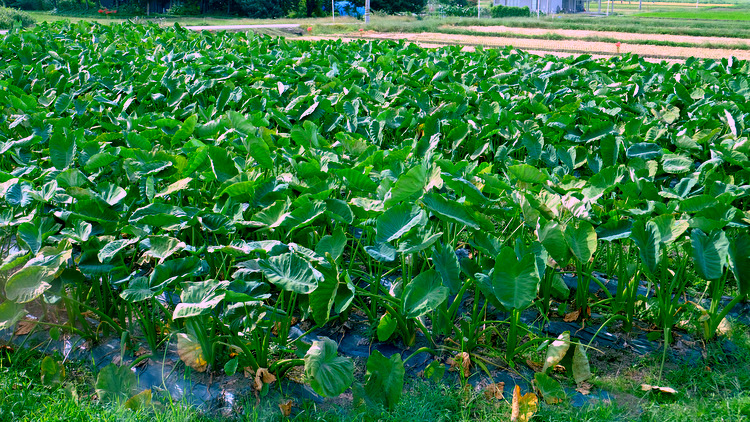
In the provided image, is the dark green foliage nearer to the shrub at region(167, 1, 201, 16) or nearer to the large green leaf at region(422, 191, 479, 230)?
the shrub at region(167, 1, 201, 16)

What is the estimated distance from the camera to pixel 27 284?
1730mm

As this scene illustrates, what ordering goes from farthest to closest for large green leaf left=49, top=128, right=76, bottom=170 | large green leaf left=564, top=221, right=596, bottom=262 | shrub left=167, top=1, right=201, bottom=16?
shrub left=167, top=1, right=201, bottom=16
large green leaf left=49, top=128, right=76, bottom=170
large green leaf left=564, top=221, right=596, bottom=262

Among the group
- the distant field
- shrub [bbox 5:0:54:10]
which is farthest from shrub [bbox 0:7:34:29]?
the distant field

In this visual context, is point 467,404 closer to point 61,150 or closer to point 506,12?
point 61,150

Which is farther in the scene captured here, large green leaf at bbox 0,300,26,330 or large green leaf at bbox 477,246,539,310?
large green leaf at bbox 0,300,26,330

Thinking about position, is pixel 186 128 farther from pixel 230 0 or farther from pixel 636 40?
pixel 230 0

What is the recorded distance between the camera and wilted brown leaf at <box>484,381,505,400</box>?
1749mm

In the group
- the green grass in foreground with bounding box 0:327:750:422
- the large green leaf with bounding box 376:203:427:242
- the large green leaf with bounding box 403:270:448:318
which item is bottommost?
the green grass in foreground with bounding box 0:327:750:422

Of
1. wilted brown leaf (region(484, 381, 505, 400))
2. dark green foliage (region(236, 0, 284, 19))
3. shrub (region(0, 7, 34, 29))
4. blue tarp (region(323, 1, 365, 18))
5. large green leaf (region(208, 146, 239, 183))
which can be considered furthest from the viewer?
blue tarp (region(323, 1, 365, 18))

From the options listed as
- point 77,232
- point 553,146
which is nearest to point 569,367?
point 553,146

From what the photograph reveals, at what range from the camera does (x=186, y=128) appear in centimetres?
280

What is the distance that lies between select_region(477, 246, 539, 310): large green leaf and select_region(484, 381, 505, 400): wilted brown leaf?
270mm

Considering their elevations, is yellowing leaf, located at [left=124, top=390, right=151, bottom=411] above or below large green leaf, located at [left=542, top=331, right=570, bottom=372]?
below

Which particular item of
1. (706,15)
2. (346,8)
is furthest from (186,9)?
(706,15)
